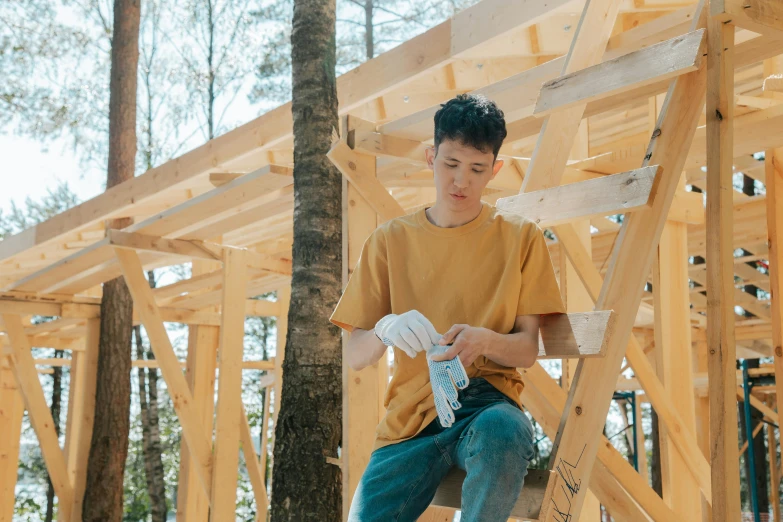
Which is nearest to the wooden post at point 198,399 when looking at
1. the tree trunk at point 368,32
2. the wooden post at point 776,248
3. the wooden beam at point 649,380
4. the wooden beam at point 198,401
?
the wooden beam at point 198,401

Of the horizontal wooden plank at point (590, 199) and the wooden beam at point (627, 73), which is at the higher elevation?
the wooden beam at point (627, 73)

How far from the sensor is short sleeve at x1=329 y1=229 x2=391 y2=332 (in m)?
2.34

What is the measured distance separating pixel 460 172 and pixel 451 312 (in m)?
0.37

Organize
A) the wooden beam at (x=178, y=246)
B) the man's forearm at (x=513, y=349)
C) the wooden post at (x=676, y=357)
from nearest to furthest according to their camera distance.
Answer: the man's forearm at (x=513, y=349) → the wooden post at (x=676, y=357) → the wooden beam at (x=178, y=246)

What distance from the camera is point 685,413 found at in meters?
4.72

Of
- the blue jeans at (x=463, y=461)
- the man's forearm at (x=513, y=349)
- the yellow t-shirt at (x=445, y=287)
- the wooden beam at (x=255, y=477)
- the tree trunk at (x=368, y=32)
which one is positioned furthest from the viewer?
the tree trunk at (x=368, y=32)

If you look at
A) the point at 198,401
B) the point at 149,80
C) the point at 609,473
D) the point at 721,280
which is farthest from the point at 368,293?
the point at 149,80

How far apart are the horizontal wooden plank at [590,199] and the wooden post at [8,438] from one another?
30.3 feet

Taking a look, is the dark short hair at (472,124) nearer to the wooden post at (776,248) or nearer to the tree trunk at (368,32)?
the wooden post at (776,248)

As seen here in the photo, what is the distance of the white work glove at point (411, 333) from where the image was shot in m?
2.03

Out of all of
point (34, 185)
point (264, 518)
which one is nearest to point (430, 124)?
point (264, 518)

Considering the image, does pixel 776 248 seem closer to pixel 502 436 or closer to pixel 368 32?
pixel 502 436

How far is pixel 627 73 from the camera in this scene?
8.64ft

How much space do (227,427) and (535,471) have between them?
4.34m
